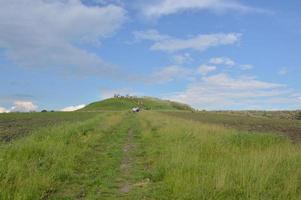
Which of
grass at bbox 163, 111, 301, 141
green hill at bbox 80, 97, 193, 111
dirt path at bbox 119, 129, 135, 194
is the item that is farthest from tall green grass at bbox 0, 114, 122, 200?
green hill at bbox 80, 97, 193, 111

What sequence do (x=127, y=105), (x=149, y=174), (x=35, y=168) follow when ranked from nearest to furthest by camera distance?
1. (x=35, y=168)
2. (x=149, y=174)
3. (x=127, y=105)

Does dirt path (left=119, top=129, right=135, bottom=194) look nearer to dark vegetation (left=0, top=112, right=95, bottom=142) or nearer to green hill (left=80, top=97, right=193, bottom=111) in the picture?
dark vegetation (left=0, top=112, right=95, bottom=142)

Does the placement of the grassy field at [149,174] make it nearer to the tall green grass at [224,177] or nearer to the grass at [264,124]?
the tall green grass at [224,177]

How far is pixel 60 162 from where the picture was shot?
538 inches

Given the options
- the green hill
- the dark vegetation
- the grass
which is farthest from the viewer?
the green hill

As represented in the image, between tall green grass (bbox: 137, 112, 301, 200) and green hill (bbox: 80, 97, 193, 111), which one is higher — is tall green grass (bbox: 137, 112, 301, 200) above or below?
below

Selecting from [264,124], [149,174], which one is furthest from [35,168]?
[264,124]

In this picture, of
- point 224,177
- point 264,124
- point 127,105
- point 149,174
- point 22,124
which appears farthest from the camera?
point 127,105

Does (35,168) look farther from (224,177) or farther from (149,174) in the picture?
(224,177)

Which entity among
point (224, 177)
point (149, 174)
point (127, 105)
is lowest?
point (149, 174)

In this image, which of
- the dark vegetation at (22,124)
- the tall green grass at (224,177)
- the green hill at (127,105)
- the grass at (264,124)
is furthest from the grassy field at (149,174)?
the green hill at (127,105)

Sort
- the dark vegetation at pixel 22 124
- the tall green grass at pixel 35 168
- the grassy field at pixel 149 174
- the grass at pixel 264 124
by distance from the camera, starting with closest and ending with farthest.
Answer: the grassy field at pixel 149 174 < the tall green grass at pixel 35 168 < the dark vegetation at pixel 22 124 < the grass at pixel 264 124

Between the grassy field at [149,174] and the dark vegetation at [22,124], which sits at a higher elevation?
the dark vegetation at [22,124]

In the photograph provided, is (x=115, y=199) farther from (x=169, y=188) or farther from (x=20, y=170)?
(x=20, y=170)
